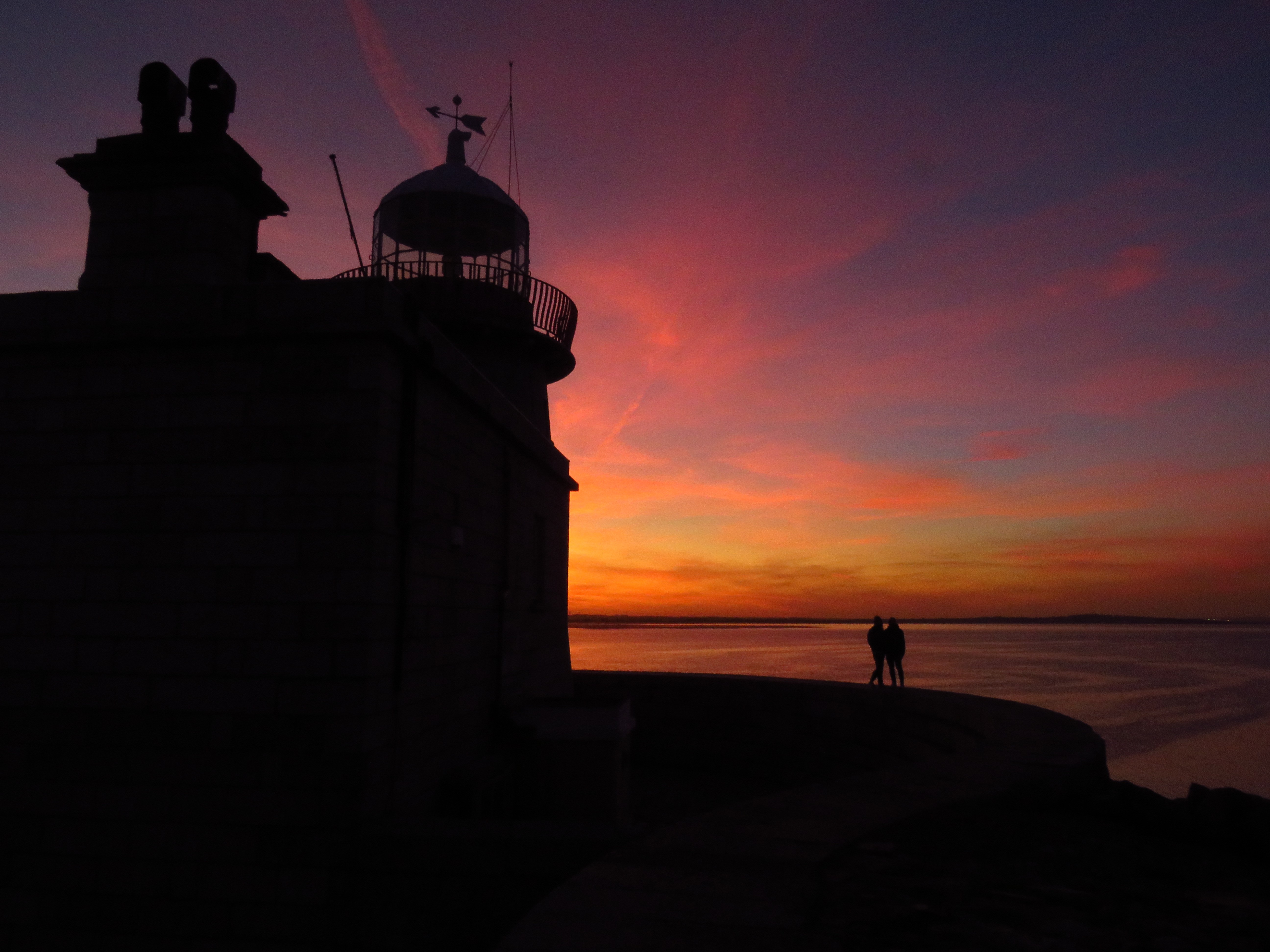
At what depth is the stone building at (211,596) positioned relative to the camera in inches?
275

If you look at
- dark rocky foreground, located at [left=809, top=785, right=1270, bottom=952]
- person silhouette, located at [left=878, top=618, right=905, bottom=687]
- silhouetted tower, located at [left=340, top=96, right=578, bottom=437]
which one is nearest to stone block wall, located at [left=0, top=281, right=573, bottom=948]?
dark rocky foreground, located at [left=809, top=785, right=1270, bottom=952]

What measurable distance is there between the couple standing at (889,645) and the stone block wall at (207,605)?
1209 cm

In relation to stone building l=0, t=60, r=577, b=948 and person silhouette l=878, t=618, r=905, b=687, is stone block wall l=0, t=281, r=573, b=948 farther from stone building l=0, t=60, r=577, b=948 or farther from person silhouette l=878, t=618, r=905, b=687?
person silhouette l=878, t=618, r=905, b=687

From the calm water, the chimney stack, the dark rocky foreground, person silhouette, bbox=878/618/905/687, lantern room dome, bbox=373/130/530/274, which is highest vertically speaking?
lantern room dome, bbox=373/130/530/274

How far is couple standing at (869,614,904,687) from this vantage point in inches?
695

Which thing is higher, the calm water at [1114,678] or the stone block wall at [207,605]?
the stone block wall at [207,605]

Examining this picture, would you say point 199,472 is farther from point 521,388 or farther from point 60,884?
point 521,388

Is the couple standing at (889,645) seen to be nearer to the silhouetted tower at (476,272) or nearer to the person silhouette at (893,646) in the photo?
the person silhouette at (893,646)

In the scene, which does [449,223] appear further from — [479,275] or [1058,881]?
[1058,881]

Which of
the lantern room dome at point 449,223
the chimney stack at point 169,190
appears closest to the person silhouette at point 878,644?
the lantern room dome at point 449,223

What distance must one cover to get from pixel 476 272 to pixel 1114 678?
62117 millimetres

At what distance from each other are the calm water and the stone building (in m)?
24.4

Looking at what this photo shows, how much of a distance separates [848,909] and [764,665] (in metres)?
72.3

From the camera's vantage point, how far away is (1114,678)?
6128 centimetres
